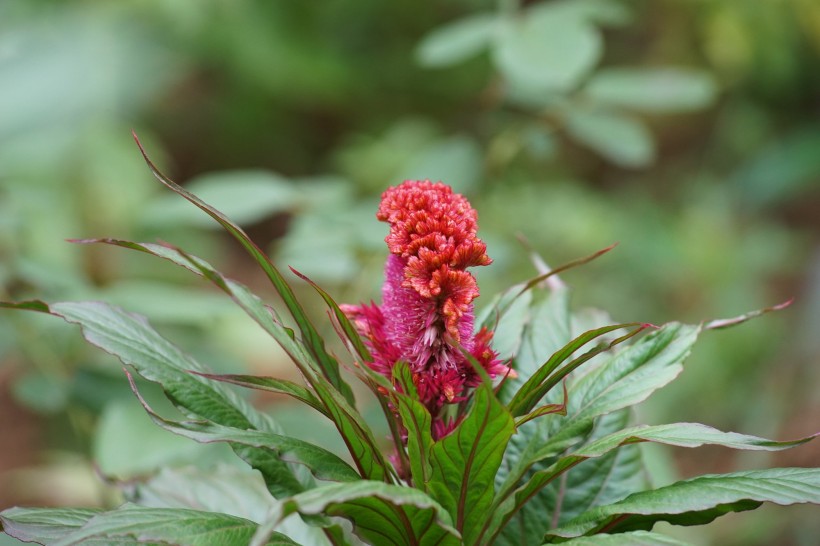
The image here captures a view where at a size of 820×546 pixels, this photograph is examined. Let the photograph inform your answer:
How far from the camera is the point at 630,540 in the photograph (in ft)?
1.92

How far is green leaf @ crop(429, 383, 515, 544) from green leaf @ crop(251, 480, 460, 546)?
0.03 m

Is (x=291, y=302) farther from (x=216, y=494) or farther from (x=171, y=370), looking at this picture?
(x=216, y=494)

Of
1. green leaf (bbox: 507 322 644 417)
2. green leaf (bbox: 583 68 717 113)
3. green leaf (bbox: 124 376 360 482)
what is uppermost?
green leaf (bbox: 583 68 717 113)

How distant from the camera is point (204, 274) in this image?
616mm

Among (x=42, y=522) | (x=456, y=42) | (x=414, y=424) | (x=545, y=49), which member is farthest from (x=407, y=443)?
(x=456, y=42)

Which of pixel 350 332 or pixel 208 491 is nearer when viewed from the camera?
pixel 350 332

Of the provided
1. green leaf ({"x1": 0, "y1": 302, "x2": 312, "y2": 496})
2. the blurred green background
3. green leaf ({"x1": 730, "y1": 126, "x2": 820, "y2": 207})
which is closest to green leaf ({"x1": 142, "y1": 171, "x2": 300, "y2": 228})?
the blurred green background

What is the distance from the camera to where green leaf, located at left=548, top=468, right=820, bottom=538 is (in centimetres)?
61

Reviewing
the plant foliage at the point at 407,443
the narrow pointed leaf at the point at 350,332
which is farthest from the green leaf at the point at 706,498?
the narrow pointed leaf at the point at 350,332

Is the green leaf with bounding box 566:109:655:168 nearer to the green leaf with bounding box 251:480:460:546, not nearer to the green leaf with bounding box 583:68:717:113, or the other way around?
the green leaf with bounding box 583:68:717:113

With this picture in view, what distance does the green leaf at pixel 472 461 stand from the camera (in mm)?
603

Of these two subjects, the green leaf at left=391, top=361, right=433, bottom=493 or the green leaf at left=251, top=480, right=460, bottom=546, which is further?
the green leaf at left=391, top=361, right=433, bottom=493

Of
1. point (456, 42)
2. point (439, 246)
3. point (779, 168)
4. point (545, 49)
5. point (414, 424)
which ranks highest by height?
point (779, 168)

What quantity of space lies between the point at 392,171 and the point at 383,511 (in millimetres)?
2876
